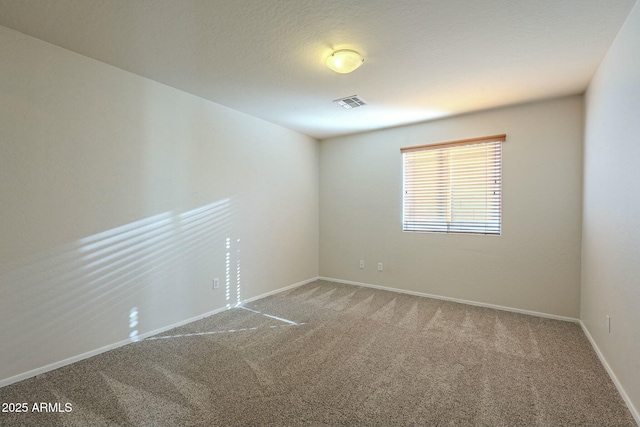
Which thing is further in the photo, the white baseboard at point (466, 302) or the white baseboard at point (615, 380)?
the white baseboard at point (466, 302)

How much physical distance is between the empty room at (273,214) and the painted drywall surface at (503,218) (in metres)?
0.03

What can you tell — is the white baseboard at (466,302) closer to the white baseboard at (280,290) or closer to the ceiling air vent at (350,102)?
the white baseboard at (280,290)

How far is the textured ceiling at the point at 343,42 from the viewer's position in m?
1.82

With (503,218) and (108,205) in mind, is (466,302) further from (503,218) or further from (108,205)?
(108,205)

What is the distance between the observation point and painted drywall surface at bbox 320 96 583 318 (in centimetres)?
318

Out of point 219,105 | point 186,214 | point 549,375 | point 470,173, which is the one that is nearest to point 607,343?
point 549,375

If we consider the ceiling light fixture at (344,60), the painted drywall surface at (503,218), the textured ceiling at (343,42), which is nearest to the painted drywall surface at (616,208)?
the textured ceiling at (343,42)

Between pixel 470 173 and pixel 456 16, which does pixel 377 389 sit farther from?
pixel 470 173

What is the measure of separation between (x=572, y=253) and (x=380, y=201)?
7.64ft

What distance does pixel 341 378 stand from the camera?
207cm

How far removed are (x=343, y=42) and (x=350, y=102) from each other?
3.89 ft

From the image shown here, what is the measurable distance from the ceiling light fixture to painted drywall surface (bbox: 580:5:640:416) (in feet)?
5.62

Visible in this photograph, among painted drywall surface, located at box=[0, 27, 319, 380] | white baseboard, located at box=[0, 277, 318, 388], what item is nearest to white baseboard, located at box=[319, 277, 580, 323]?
painted drywall surface, located at box=[0, 27, 319, 380]

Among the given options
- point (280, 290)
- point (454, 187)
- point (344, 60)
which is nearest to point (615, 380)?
point (454, 187)
